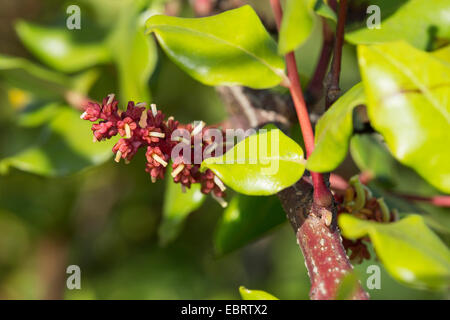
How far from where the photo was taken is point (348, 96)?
1.82 feet

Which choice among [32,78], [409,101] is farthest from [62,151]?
[409,101]

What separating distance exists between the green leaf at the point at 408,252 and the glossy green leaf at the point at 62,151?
677 mm

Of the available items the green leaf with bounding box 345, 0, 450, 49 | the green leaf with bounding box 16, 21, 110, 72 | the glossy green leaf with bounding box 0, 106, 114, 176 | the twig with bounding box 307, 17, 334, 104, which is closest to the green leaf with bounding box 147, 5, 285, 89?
the green leaf with bounding box 345, 0, 450, 49

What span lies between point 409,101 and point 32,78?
0.84 meters

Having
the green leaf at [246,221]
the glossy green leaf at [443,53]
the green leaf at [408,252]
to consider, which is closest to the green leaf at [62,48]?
the green leaf at [246,221]

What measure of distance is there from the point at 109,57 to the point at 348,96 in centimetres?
76

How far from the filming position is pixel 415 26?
0.69 m

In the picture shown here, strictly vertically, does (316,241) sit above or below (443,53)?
below

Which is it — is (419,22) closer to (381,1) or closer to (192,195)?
(381,1)

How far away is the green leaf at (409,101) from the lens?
19.1 inches

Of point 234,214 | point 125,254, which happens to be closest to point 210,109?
point 125,254

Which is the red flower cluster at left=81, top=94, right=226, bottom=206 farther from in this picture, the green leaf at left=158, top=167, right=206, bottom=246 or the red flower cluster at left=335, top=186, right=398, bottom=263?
the green leaf at left=158, top=167, right=206, bottom=246

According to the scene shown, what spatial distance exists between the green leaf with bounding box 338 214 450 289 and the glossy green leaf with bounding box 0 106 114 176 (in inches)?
26.7

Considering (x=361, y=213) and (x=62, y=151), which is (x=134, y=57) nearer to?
(x=62, y=151)
